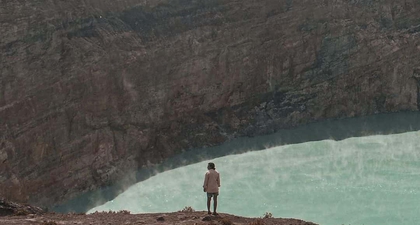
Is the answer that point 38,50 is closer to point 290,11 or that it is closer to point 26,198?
point 26,198

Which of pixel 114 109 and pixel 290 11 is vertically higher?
pixel 290 11

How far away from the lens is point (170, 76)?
3105 cm

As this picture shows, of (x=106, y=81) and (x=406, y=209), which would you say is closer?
(x=406, y=209)

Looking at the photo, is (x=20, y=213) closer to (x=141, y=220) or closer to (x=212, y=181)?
(x=141, y=220)

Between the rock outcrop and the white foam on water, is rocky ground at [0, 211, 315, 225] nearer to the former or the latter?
the rock outcrop

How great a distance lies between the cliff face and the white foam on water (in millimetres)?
2842

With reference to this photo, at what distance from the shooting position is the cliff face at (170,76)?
83.3 ft

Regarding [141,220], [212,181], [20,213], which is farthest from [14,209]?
[212,181]

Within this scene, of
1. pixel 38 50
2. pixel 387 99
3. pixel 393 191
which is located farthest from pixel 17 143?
pixel 387 99

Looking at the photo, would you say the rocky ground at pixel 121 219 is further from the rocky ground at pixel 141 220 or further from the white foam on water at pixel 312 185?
the white foam on water at pixel 312 185

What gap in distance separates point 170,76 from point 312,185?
34.4ft

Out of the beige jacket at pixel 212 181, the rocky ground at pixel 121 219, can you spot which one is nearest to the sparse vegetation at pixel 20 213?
the rocky ground at pixel 121 219

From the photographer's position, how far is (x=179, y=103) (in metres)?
31.5

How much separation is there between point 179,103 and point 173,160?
3654 millimetres
